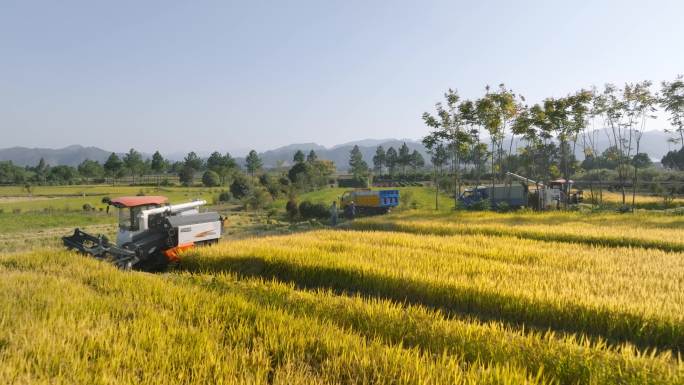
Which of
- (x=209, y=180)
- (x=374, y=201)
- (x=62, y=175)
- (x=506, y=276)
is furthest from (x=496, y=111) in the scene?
(x=62, y=175)

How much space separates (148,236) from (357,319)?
9.64 metres

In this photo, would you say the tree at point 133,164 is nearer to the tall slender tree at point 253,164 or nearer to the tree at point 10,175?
the tree at point 10,175

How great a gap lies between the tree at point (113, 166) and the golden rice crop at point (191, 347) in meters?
88.2

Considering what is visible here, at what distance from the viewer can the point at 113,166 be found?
276 feet

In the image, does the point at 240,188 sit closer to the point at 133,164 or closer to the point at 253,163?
the point at 253,163

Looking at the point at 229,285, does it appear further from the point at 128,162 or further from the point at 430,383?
the point at 128,162

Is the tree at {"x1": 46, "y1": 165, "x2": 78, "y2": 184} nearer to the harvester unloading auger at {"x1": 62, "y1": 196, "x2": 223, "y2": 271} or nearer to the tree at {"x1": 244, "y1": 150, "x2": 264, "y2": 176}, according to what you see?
the tree at {"x1": 244, "y1": 150, "x2": 264, "y2": 176}

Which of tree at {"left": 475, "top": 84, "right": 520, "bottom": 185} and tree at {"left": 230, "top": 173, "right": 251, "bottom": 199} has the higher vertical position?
tree at {"left": 475, "top": 84, "right": 520, "bottom": 185}

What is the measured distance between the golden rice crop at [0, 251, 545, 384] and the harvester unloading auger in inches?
207

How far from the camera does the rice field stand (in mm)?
3670

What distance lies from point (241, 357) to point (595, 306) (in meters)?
4.55

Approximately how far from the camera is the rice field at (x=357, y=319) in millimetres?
3670

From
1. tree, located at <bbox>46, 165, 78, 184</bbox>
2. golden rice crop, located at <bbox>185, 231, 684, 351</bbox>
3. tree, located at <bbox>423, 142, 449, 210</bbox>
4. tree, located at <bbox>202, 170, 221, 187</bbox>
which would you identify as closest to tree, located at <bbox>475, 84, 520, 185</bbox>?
tree, located at <bbox>423, 142, 449, 210</bbox>

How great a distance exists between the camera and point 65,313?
17.6 feet
